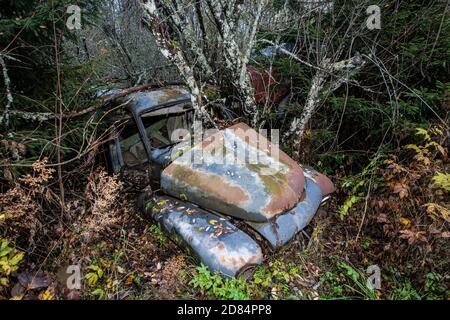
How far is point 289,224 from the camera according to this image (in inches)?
96.7

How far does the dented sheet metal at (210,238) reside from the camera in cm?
218

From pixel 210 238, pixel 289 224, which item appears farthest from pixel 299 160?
pixel 210 238

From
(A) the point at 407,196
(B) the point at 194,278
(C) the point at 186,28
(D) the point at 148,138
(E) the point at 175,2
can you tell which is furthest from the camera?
(E) the point at 175,2

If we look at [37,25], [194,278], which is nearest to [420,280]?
[194,278]

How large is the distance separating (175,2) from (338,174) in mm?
3428

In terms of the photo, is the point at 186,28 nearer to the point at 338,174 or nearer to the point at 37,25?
the point at 37,25

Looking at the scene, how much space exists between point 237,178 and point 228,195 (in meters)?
0.18

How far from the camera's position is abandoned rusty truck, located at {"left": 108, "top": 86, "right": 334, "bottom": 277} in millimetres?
2299

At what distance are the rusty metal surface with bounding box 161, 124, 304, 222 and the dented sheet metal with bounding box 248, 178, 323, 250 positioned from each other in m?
0.06

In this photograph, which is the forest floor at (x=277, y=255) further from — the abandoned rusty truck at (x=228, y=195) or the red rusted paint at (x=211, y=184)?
the red rusted paint at (x=211, y=184)

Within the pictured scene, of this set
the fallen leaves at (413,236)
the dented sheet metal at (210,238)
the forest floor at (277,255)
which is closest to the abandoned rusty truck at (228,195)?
the dented sheet metal at (210,238)

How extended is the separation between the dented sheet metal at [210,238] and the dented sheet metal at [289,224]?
0.46ft

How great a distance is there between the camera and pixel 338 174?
12.6 ft

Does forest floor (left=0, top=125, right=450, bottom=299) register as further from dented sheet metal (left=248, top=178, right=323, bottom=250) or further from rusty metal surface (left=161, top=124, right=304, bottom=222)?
rusty metal surface (left=161, top=124, right=304, bottom=222)
